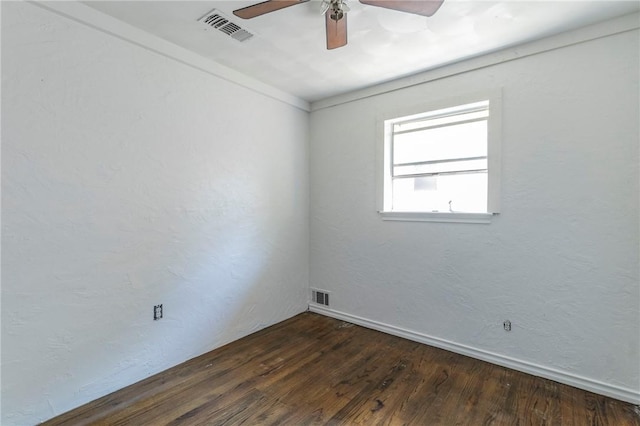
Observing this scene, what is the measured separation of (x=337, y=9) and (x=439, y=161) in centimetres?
170

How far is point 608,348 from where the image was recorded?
206cm

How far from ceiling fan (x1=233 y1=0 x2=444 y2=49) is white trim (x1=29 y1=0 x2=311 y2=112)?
0.92 m

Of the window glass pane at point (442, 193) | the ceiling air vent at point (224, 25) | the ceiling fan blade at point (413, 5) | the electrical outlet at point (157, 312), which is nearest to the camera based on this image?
the ceiling fan blade at point (413, 5)

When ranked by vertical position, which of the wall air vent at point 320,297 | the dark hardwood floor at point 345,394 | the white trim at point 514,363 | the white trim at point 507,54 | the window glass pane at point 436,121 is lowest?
the dark hardwood floor at point 345,394

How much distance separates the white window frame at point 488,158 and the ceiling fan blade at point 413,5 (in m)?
1.22

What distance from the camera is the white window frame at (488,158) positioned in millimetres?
2469

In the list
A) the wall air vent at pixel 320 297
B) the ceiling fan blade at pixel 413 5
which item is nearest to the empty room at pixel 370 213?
the ceiling fan blade at pixel 413 5

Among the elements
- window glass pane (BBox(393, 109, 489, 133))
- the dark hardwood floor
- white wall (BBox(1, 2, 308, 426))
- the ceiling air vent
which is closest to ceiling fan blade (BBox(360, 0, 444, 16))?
the ceiling air vent

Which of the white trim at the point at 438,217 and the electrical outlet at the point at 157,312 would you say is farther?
the white trim at the point at 438,217

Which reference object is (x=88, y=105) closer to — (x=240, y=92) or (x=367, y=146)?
(x=240, y=92)

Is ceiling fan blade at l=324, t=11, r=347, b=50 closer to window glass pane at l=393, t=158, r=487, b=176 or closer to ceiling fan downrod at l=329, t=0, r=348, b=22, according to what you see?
ceiling fan downrod at l=329, t=0, r=348, b=22

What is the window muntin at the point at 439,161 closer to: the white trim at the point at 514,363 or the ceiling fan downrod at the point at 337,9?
the white trim at the point at 514,363

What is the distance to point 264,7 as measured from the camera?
1654mm

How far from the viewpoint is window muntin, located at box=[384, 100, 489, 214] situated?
265 cm
